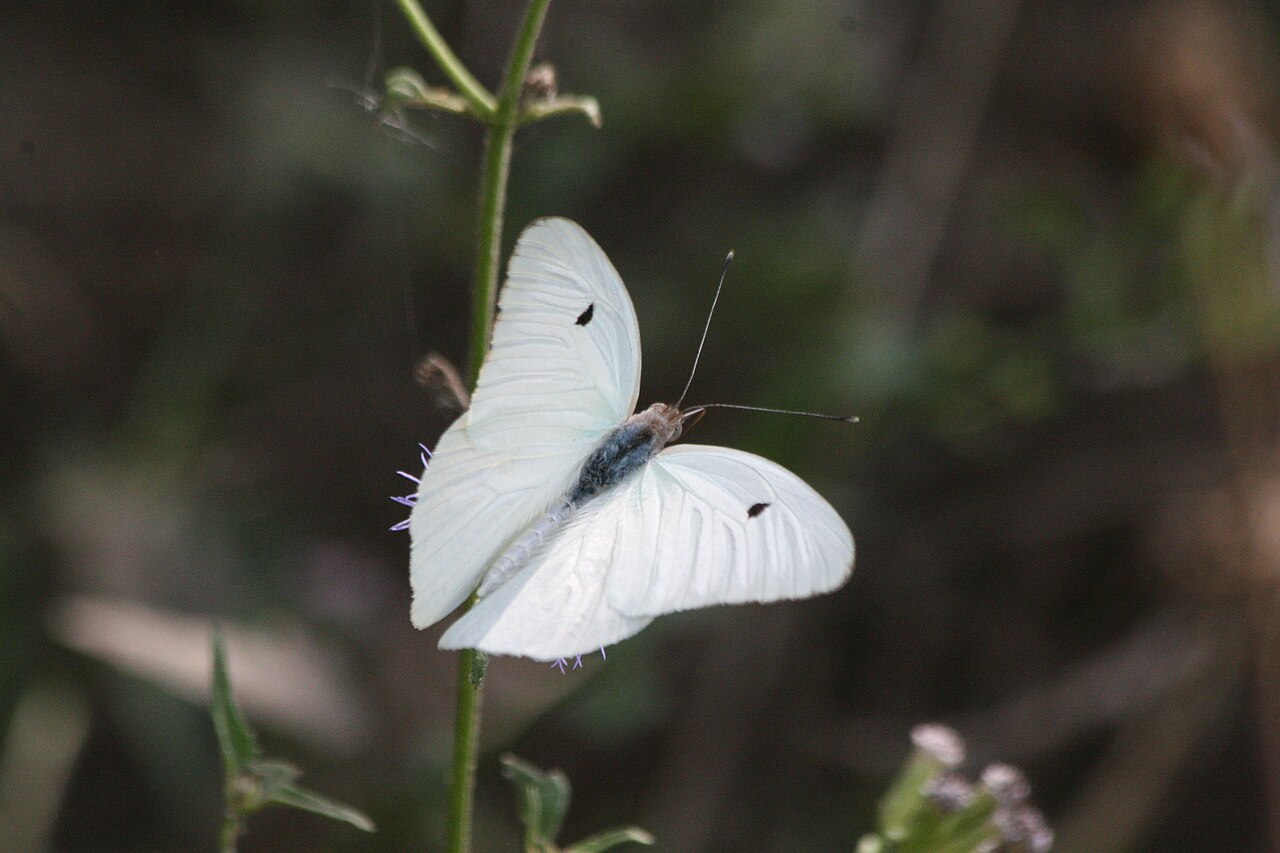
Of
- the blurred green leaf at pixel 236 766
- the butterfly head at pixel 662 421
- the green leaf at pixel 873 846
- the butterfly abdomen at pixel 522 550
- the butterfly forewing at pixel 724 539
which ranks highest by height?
the butterfly head at pixel 662 421

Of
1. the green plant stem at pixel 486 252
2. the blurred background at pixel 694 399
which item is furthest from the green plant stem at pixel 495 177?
the blurred background at pixel 694 399

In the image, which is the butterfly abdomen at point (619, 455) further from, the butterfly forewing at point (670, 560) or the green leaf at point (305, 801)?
the green leaf at point (305, 801)

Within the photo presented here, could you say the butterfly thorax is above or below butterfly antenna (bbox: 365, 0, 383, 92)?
below

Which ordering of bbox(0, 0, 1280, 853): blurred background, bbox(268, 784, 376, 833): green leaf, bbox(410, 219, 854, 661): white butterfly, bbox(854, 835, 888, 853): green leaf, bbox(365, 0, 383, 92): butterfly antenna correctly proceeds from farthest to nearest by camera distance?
bbox(0, 0, 1280, 853): blurred background → bbox(365, 0, 383, 92): butterfly antenna → bbox(854, 835, 888, 853): green leaf → bbox(410, 219, 854, 661): white butterfly → bbox(268, 784, 376, 833): green leaf

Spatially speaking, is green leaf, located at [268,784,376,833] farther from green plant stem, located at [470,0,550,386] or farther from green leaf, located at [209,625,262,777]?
green plant stem, located at [470,0,550,386]

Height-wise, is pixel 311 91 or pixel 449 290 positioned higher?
pixel 311 91

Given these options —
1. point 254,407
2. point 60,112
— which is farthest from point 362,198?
point 60,112

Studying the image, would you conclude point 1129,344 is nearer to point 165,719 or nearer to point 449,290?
point 449,290

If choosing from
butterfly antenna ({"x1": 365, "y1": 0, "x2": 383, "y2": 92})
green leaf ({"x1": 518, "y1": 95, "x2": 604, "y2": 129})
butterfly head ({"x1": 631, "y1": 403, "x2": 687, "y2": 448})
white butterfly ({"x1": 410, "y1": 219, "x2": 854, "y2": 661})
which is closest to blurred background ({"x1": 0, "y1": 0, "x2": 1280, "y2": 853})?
butterfly antenna ({"x1": 365, "y1": 0, "x2": 383, "y2": 92})
